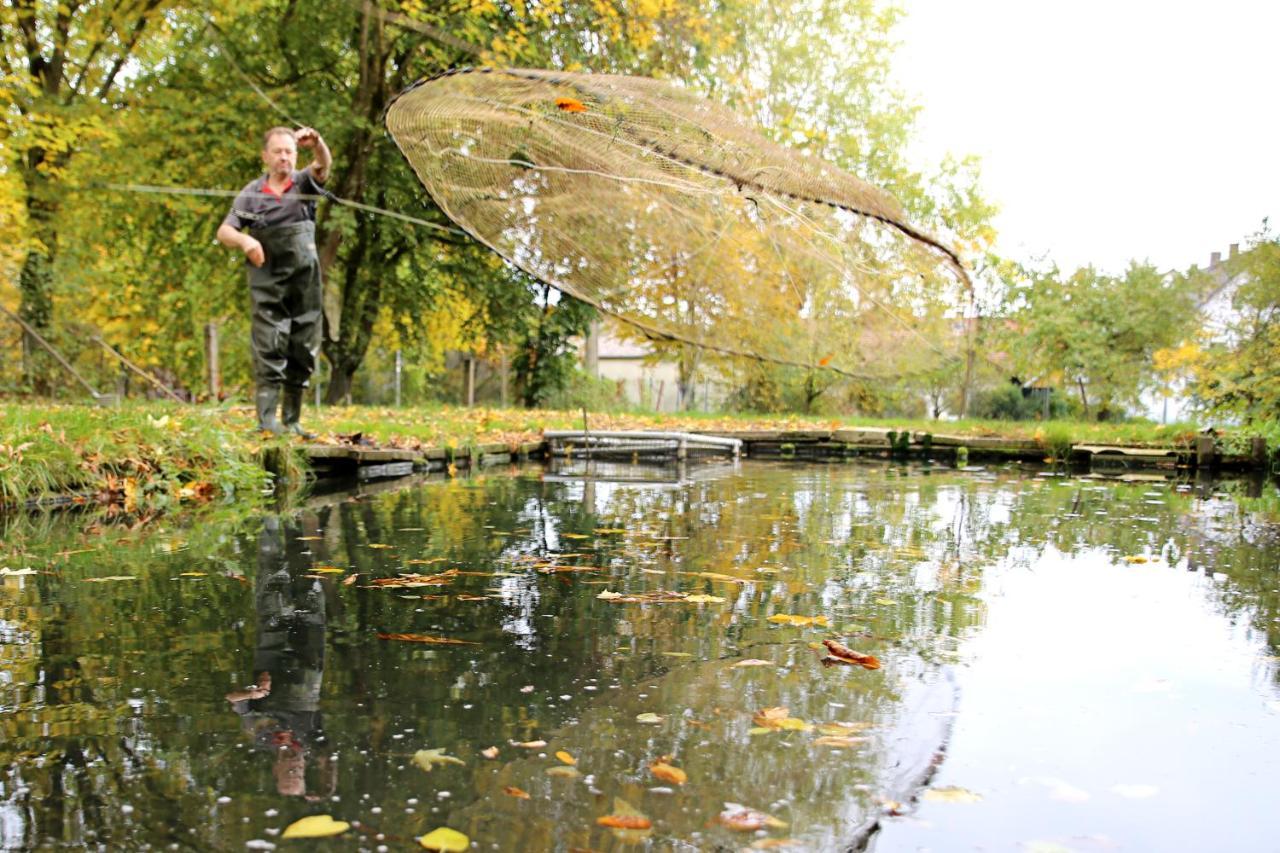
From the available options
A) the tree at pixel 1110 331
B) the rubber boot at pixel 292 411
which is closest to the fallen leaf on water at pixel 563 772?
the rubber boot at pixel 292 411

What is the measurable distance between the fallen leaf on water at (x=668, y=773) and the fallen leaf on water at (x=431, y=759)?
437 mm

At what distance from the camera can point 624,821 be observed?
191 centimetres

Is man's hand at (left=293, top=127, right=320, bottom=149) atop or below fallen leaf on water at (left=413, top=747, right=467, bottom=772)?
atop

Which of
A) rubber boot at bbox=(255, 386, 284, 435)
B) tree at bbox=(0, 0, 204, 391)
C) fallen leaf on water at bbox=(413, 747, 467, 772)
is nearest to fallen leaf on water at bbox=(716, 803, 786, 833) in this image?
fallen leaf on water at bbox=(413, 747, 467, 772)

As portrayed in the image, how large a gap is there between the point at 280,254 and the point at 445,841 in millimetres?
6778

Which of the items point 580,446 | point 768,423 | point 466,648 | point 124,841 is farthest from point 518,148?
point 768,423

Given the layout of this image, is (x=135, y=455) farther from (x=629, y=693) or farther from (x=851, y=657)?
(x=851, y=657)

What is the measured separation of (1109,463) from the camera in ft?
45.3

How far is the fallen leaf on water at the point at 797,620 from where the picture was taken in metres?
3.55

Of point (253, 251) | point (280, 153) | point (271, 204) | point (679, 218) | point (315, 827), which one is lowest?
point (315, 827)

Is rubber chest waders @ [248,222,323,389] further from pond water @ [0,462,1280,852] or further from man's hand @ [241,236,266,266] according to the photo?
pond water @ [0,462,1280,852]

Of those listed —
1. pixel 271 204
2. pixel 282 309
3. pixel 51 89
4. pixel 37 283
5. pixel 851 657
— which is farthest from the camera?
pixel 51 89

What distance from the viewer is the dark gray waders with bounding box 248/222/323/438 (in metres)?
7.71

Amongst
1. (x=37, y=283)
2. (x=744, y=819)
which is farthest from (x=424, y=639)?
(x=37, y=283)
